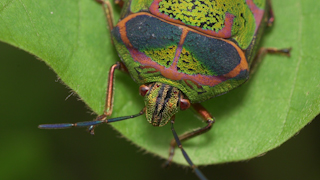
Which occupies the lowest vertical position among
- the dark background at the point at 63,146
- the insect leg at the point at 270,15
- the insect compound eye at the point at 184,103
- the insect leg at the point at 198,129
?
the dark background at the point at 63,146

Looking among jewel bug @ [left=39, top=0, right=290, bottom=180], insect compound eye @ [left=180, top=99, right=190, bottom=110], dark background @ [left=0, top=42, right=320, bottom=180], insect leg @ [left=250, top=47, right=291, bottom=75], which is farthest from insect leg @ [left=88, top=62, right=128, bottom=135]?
insect leg @ [left=250, top=47, right=291, bottom=75]

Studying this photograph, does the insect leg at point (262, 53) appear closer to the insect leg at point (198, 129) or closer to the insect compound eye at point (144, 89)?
the insect leg at point (198, 129)


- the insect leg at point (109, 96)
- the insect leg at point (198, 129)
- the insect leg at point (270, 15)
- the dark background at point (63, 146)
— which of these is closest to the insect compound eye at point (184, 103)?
the insect leg at point (198, 129)

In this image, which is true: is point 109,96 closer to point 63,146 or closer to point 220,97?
point 63,146

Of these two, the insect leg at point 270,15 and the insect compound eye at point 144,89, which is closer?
the insect compound eye at point 144,89

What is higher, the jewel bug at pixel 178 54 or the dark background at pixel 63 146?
the jewel bug at pixel 178 54

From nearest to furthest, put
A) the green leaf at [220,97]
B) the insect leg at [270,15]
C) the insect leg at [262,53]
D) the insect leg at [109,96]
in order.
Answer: the green leaf at [220,97] < the insect leg at [109,96] < the insect leg at [262,53] < the insect leg at [270,15]

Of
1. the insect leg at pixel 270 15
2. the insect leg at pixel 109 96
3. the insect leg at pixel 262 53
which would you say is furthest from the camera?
the insect leg at pixel 270 15

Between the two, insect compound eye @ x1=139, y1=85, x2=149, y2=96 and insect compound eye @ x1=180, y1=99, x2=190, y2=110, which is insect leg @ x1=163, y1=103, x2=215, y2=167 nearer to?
insect compound eye @ x1=180, y1=99, x2=190, y2=110
